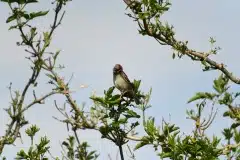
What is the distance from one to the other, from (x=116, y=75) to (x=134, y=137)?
12.1 ft

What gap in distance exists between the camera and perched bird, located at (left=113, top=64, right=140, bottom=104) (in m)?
8.92

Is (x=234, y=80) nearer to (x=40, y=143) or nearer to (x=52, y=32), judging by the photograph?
(x=40, y=143)

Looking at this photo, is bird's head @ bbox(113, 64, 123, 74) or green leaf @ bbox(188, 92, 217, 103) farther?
bird's head @ bbox(113, 64, 123, 74)

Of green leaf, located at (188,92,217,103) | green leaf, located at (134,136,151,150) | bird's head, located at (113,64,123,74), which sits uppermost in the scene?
bird's head, located at (113,64,123,74)

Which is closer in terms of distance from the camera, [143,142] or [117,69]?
[143,142]

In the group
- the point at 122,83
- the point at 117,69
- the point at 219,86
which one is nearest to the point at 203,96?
the point at 219,86

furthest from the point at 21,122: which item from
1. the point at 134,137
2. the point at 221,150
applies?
the point at 221,150

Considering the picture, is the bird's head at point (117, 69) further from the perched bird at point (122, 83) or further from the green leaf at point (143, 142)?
the green leaf at point (143, 142)

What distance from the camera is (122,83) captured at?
10211 mm

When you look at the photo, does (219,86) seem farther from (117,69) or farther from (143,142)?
(117,69)

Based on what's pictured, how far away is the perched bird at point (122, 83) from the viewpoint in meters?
8.92

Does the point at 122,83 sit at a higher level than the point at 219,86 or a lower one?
higher

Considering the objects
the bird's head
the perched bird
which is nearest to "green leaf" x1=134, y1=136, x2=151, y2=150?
the perched bird

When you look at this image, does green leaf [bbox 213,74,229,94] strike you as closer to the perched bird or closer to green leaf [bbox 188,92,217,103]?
green leaf [bbox 188,92,217,103]
